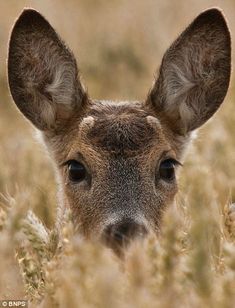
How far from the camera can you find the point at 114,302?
3.77 metres

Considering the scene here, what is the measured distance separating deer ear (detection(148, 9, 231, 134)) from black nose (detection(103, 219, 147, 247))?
1.81 meters

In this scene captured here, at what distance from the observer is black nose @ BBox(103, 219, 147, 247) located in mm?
5715

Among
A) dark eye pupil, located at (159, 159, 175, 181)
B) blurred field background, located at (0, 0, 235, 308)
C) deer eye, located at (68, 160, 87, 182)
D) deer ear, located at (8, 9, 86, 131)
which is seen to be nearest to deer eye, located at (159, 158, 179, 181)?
dark eye pupil, located at (159, 159, 175, 181)

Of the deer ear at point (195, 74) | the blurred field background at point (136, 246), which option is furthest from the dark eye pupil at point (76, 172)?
the deer ear at point (195, 74)

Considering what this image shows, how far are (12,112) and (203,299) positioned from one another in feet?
31.0

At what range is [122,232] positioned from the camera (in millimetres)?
5836

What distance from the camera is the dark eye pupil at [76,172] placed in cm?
688

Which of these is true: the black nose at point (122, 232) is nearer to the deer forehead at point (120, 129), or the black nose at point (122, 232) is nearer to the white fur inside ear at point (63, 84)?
the deer forehead at point (120, 129)

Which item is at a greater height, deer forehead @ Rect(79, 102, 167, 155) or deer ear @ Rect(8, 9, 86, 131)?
deer ear @ Rect(8, 9, 86, 131)

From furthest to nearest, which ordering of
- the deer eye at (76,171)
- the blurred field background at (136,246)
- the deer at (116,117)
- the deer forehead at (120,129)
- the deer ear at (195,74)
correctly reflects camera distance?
1. the deer ear at (195,74)
2. the deer eye at (76,171)
3. the deer forehead at (120,129)
4. the deer at (116,117)
5. the blurred field background at (136,246)

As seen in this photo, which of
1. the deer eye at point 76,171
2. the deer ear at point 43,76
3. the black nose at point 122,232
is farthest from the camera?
the deer ear at point 43,76

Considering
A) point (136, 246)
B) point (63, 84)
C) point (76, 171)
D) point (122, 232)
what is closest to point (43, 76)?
point (63, 84)

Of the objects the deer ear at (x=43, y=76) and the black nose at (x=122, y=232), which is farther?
the deer ear at (x=43, y=76)

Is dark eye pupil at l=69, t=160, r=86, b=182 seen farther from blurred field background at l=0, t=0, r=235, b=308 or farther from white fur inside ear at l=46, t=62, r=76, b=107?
white fur inside ear at l=46, t=62, r=76, b=107
